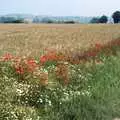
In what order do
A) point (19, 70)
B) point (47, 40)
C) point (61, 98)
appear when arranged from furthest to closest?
point (47, 40)
point (19, 70)
point (61, 98)

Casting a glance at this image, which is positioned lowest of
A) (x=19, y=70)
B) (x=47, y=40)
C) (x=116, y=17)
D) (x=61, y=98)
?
(x=116, y=17)

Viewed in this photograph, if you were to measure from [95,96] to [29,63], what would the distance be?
2.32 m

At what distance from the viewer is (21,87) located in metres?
10.3

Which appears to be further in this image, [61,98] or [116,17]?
[116,17]

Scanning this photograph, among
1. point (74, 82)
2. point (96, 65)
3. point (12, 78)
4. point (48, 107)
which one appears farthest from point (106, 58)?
point (48, 107)

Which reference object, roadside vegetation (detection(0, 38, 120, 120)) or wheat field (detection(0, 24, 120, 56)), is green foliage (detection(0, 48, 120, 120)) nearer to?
roadside vegetation (detection(0, 38, 120, 120))

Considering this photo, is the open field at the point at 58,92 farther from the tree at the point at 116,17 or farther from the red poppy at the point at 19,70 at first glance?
the tree at the point at 116,17

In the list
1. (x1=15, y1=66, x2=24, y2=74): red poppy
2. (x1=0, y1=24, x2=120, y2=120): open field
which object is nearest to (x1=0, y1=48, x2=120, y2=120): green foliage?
(x1=0, y1=24, x2=120, y2=120): open field

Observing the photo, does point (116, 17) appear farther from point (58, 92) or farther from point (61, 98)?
point (61, 98)

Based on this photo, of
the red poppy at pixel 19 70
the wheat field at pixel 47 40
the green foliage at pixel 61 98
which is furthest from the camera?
the wheat field at pixel 47 40

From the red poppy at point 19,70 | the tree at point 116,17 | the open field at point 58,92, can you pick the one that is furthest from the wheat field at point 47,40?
the tree at point 116,17

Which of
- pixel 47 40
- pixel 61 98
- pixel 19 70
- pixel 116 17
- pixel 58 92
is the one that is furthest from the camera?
pixel 116 17

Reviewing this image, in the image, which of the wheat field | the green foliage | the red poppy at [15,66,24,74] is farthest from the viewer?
the wheat field

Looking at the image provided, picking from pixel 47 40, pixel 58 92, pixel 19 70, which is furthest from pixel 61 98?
pixel 47 40
